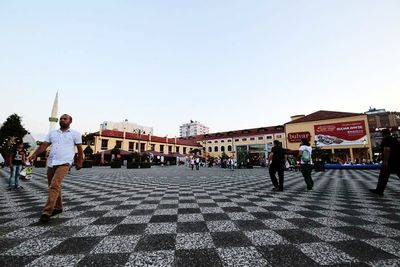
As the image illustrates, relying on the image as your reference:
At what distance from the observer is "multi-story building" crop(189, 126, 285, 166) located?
4291 cm

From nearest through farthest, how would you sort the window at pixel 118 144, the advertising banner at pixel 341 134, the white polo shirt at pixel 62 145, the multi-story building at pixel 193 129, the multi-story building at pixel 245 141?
1. the white polo shirt at pixel 62 145
2. the advertising banner at pixel 341 134
3. the window at pixel 118 144
4. the multi-story building at pixel 245 141
5. the multi-story building at pixel 193 129

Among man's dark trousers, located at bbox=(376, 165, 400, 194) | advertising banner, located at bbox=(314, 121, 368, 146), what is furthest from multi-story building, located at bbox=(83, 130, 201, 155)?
advertising banner, located at bbox=(314, 121, 368, 146)

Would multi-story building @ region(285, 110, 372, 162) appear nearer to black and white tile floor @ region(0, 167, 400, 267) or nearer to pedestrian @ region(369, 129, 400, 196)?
pedestrian @ region(369, 129, 400, 196)

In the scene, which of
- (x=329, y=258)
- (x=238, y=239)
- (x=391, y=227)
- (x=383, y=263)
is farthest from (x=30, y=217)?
(x=391, y=227)

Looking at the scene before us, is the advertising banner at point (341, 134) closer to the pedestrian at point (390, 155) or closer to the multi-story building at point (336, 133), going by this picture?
the multi-story building at point (336, 133)

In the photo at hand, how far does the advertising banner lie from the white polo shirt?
3833cm

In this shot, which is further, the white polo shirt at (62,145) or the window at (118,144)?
the window at (118,144)

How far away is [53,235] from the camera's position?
230 centimetres

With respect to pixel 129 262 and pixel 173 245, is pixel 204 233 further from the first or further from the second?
pixel 129 262

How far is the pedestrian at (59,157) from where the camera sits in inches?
122

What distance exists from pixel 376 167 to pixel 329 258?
22.4 meters

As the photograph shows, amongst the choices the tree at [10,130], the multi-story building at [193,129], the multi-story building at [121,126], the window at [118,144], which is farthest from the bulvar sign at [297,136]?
the multi-story building at [193,129]

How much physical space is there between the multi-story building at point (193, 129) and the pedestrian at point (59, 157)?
→ 357 feet

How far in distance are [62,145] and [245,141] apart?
46049 millimetres
